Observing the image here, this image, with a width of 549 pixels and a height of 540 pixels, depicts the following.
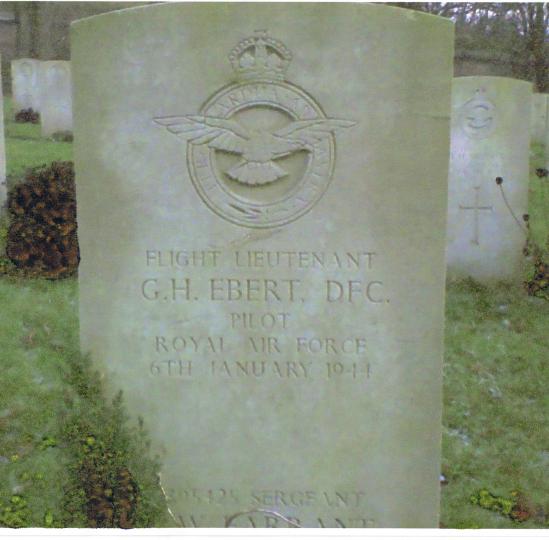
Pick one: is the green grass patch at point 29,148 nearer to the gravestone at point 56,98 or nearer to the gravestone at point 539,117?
the gravestone at point 56,98

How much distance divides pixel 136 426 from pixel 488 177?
4.89 metres

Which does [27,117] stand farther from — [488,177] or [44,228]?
[488,177]

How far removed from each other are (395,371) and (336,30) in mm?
1334

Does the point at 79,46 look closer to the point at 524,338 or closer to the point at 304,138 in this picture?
the point at 304,138

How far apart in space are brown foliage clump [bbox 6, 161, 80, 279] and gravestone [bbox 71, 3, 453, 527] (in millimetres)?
4235

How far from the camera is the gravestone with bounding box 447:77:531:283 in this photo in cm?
704

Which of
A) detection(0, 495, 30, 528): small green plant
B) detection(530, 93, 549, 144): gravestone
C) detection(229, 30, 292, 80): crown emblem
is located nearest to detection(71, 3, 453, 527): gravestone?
detection(229, 30, 292, 80): crown emblem

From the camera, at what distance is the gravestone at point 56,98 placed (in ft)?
44.3

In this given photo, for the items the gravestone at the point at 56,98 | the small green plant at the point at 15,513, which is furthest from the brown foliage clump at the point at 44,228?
the gravestone at the point at 56,98

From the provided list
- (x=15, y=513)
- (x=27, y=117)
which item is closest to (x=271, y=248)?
(x=15, y=513)

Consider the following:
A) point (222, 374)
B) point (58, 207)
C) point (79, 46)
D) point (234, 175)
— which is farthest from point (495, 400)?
point (58, 207)

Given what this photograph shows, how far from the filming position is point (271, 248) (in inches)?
122

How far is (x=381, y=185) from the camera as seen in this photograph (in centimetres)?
303

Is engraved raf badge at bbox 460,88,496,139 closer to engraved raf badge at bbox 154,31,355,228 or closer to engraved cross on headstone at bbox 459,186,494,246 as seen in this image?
engraved cross on headstone at bbox 459,186,494,246
